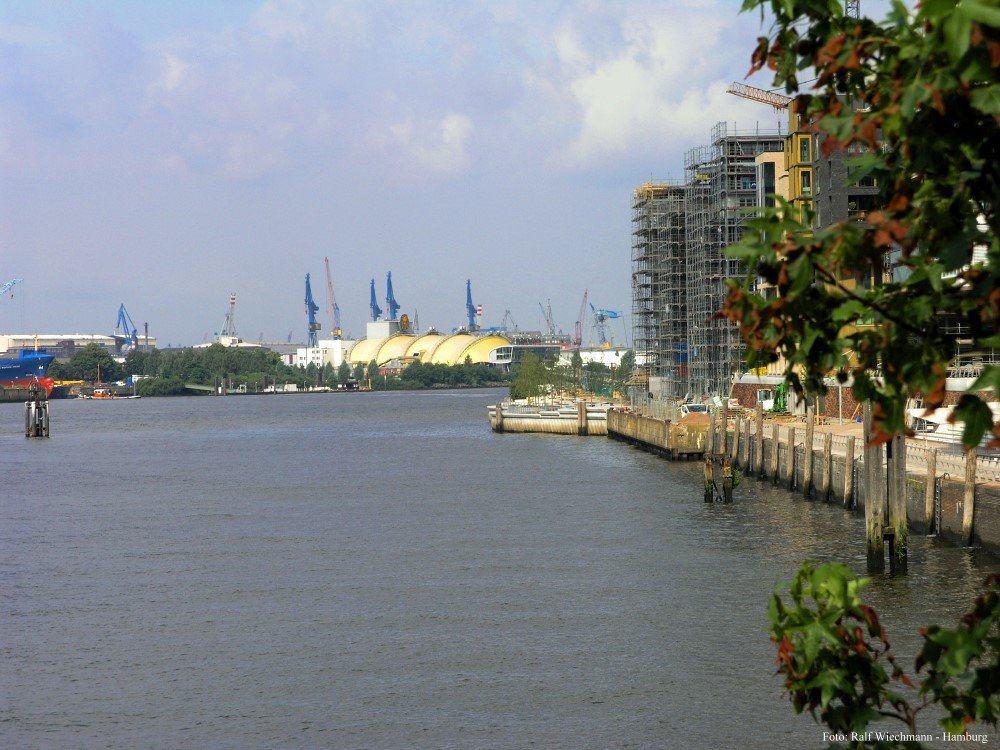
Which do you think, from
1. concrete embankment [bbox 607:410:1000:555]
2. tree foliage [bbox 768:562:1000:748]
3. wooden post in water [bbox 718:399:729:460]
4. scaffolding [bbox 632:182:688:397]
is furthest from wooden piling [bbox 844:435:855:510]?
scaffolding [bbox 632:182:688:397]

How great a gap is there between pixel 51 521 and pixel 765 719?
33.7 m

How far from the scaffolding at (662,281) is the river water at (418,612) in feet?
190

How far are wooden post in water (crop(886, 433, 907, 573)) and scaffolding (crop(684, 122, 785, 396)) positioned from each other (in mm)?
68497

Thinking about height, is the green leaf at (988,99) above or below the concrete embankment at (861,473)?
above

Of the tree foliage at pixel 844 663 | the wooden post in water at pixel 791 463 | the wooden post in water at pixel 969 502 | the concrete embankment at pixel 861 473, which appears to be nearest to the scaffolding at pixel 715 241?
the concrete embankment at pixel 861 473

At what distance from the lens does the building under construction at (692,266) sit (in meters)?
101

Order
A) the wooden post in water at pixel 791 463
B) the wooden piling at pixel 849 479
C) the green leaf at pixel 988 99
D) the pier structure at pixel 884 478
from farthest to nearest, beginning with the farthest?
the wooden post in water at pixel 791 463 < the wooden piling at pixel 849 479 < the pier structure at pixel 884 478 < the green leaf at pixel 988 99

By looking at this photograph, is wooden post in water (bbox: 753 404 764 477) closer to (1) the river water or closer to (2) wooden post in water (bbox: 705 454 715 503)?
(1) the river water

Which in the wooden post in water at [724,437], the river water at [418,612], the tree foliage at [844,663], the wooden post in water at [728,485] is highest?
the tree foliage at [844,663]

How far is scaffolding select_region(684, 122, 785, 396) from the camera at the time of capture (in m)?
100

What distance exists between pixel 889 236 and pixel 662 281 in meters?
109

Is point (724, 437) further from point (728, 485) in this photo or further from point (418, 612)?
→ point (418, 612)

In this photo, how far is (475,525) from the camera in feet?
137

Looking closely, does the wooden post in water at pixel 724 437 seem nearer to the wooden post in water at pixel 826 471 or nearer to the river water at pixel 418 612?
the river water at pixel 418 612
